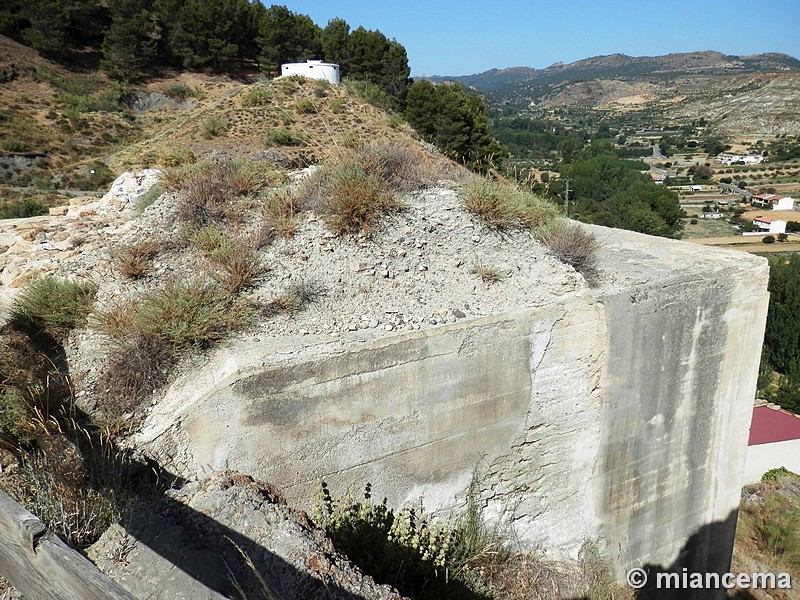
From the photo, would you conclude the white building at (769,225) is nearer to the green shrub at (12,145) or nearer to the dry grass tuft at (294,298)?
the green shrub at (12,145)

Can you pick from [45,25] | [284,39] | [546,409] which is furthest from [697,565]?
[45,25]

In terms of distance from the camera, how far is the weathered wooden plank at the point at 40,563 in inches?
66.9

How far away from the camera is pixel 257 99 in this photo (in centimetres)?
2425

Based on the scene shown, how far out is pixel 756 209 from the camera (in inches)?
2606

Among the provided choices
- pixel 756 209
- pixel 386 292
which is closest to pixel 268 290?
pixel 386 292

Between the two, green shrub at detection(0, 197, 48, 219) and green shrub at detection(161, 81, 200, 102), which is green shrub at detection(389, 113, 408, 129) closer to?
green shrub at detection(0, 197, 48, 219)

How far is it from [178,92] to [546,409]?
117ft

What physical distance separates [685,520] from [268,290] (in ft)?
15.0

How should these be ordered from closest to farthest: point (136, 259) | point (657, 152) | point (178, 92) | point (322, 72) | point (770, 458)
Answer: point (136, 259), point (770, 458), point (322, 72), point (178, 92), point (657, 152)

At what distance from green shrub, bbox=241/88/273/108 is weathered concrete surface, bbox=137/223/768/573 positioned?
69.9 feet

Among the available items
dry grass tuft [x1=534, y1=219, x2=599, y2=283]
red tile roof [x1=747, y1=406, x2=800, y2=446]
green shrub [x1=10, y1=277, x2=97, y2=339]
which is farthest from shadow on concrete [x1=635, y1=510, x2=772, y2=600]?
red tile roof [x1=747, y1=406, x2=800, y2=446]

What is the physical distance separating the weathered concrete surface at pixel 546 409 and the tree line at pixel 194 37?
28.9 m

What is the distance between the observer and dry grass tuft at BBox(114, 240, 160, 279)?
14.6ft

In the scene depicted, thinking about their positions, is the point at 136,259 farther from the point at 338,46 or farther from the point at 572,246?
the point at 338,46
